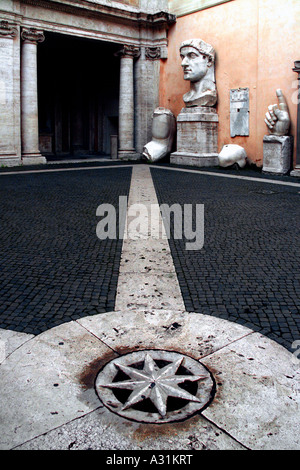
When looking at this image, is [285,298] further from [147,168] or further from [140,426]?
[147,168]

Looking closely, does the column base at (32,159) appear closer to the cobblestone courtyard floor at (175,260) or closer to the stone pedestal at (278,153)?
the cobblestone courtyard floor at (175,260)

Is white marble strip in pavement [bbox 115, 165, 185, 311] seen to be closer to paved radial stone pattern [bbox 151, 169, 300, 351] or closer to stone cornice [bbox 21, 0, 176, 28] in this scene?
paved radial stone pattern [bbox 151, 169, 300, 351]

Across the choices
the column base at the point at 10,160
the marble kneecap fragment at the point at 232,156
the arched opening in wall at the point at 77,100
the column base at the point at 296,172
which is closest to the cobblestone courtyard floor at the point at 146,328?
the column base at the point at 296,172

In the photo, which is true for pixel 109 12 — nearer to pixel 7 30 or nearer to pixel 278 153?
pixel 7 30

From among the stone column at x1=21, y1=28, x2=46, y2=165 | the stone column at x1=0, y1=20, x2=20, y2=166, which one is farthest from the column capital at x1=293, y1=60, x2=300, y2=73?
the stone column at x1=0, y1=20, x2=20, y2=166

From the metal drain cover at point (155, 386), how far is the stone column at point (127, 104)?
1435 centimetres

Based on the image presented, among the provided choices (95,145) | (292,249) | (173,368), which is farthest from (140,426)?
(95,145)

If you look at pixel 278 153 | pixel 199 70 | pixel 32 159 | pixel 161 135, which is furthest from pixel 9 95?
pixel 278 153

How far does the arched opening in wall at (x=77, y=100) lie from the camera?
62.1 ft

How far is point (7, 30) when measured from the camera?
41.2 feet

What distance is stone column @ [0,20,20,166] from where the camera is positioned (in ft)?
41.4

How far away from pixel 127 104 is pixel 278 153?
6.46 metres

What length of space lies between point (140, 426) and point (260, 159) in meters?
12.2

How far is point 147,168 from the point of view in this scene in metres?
13.5
